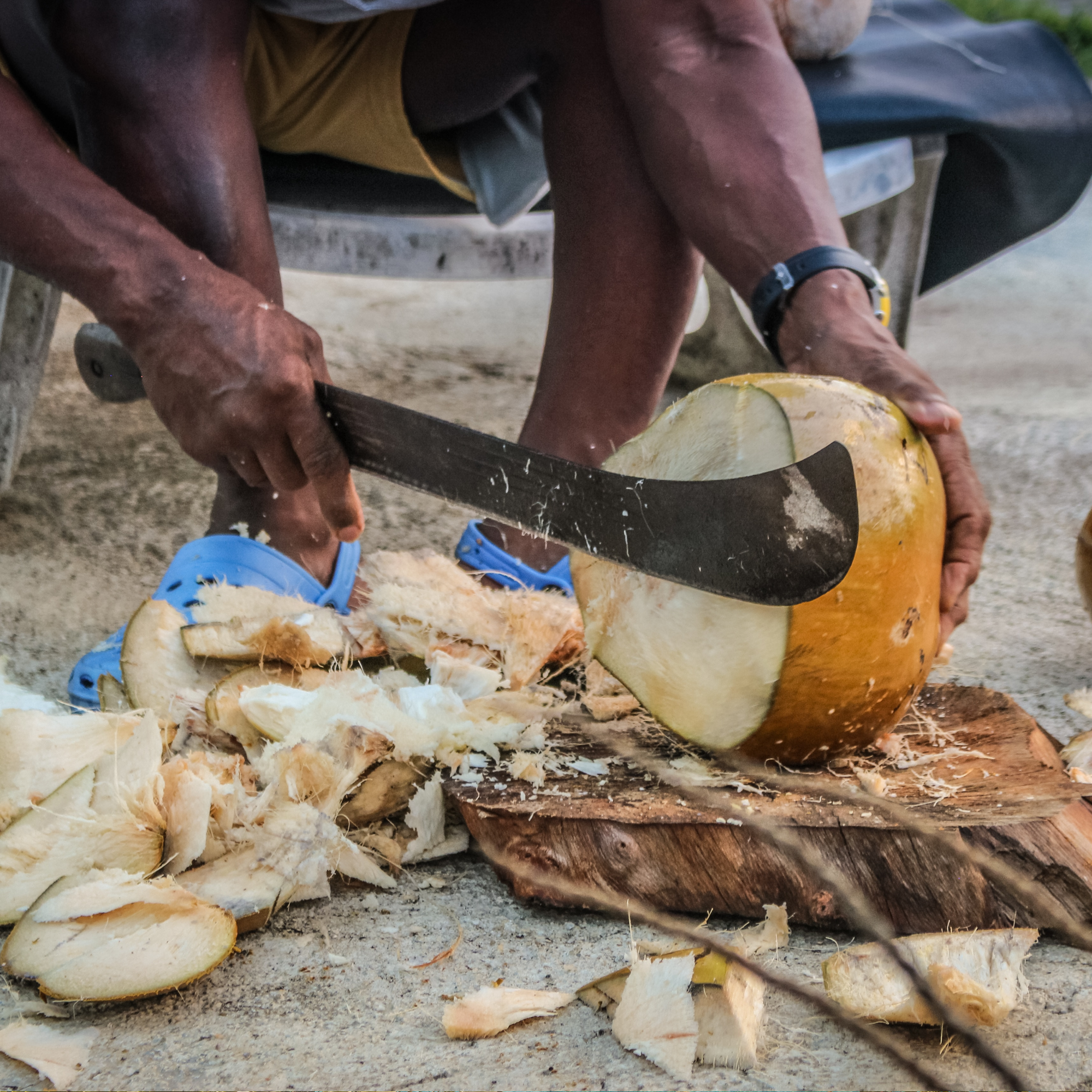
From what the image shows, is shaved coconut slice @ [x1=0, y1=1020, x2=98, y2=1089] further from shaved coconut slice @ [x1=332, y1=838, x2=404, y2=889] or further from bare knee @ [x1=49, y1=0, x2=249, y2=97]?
bare knee @ [x1=49, y1=0, x2=249, y2=97]

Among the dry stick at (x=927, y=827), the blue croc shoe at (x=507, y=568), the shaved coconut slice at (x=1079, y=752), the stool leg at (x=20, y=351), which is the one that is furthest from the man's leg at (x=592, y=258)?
the stool leg at (x=20, y=351)

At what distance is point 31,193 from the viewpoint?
1.24 metres

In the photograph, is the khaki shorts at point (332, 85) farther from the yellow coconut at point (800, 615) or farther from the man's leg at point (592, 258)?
the yellow coconut at point (800, 615)

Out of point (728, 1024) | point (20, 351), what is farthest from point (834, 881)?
point (20, 351)

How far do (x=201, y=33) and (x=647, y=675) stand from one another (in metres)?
0.96

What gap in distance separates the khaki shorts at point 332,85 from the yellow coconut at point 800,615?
0.94 meters

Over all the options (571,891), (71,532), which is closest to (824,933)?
(571,891)

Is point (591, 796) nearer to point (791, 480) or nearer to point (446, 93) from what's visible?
point (791, 480)

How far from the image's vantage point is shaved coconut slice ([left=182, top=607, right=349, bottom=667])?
127 cm

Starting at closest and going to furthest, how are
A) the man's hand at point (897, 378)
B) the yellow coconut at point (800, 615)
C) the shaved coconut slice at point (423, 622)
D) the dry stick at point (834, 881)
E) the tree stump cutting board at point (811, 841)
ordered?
the dry stick at point (834, 881)
the tree stump cutting board at point (811, 841)
the yellow coconut at point (800, 615)
the man's hand at point (897, 378)
the shaved coconut slice at point (423, 622)

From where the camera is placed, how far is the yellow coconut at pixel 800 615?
1.05 meters

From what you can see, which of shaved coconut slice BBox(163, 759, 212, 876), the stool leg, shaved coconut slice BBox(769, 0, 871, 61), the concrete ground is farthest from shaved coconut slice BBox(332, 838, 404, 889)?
shaved coconut slice BBox(769, 0, 871, 61)

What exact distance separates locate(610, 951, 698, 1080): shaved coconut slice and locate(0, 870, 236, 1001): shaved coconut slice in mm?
336

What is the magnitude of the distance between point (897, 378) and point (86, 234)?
0.91 metres
